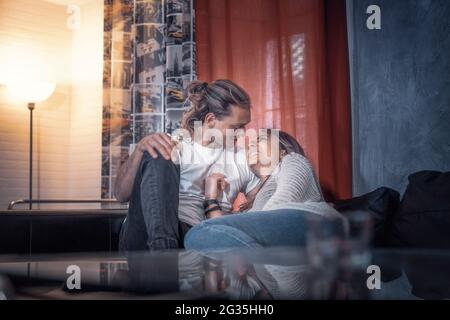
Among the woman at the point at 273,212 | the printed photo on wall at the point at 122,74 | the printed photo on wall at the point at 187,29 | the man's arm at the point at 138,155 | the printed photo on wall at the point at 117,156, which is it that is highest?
the printed photo on wall at the point at 187,29

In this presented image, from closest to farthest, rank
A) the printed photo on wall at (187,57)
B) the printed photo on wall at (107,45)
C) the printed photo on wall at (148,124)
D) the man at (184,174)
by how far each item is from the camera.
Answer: the man at (184,174)
the printed photo on wall at (187,57)
the printed photo on wall at (148,124)
the printed photo on wall at (107,45)

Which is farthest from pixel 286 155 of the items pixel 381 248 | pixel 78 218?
pixel 78 218

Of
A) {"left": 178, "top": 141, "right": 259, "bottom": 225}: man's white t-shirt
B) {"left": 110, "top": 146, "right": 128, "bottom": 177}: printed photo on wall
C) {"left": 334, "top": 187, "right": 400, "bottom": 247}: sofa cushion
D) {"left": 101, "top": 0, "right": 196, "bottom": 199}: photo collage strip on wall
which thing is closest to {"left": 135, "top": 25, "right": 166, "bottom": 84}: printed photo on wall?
{"left": 101, "top": 0, "right": 196, "bottom": 199}: photo collage strip on wall

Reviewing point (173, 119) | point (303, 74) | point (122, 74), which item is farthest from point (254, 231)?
point (122, 74)

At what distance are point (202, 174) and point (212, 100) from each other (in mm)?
298

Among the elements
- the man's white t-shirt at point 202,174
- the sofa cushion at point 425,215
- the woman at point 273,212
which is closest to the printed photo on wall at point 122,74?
the man's white t-shirt at point 202,174

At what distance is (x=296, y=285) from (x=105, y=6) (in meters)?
2.61

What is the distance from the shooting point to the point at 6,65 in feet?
9.74

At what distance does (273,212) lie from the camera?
1.21 m

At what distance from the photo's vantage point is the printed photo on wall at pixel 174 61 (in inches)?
95.6

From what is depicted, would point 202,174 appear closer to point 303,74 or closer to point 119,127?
point 303,74

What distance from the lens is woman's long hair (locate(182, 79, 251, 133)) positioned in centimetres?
181

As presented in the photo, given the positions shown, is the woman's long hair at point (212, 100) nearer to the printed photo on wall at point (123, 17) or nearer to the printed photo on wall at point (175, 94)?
the printed photo on wall at point (175, 94)

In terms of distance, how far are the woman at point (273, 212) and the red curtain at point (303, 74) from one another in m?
0.30
